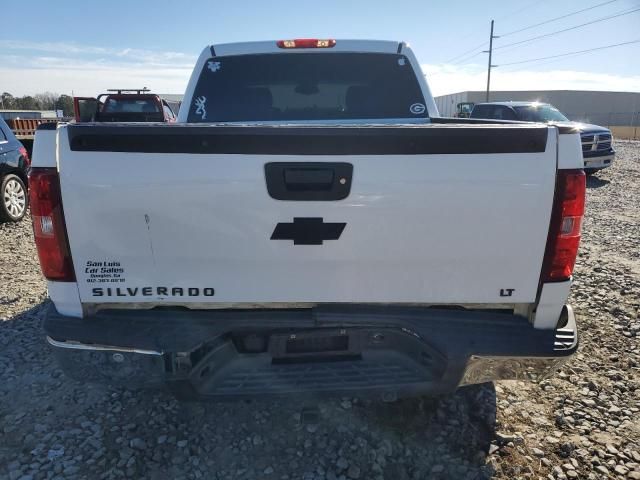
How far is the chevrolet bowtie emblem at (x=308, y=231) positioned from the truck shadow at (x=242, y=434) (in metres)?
0.79

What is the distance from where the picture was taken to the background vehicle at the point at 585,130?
1209 cm

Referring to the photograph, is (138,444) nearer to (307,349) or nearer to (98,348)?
(98,348)

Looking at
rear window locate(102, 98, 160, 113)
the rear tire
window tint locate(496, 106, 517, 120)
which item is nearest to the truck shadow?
the rear tire

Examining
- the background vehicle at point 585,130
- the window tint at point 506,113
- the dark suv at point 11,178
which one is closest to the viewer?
the dark suv at point 11,178

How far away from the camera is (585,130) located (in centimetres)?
1205

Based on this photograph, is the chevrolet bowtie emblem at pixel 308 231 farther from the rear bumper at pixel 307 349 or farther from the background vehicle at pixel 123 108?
the background vehicle at pixel 123 108

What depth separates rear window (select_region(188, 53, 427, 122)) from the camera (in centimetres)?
400

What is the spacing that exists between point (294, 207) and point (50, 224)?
3.45 feet

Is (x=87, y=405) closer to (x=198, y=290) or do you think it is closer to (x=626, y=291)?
(x=198, y=290)

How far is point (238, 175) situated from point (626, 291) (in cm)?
454

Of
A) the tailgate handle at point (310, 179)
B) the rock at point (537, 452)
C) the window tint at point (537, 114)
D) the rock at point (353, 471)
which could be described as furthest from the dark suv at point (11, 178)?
the window tint at point (537, 114)

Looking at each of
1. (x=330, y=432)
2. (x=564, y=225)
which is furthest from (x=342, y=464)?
(x=564, y=225)

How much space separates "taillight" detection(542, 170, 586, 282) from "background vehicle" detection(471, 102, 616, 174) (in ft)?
36.4

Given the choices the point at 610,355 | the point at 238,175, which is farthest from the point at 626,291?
the point at 238,175
